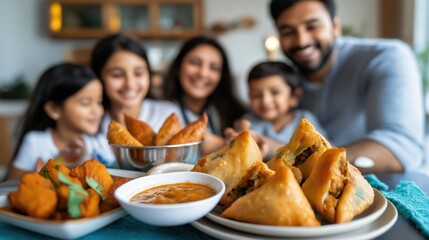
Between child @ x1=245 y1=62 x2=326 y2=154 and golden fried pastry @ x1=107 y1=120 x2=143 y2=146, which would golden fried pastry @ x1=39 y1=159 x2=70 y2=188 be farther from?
child @ x1=245 y1=62 x2=326 y2=154

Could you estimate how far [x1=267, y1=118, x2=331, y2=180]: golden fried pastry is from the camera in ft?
2.38

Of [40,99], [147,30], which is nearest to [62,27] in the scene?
[147,30]

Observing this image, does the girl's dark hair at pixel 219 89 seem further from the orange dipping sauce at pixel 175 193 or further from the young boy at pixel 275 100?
the orange dipping sauce at pixel 175 193

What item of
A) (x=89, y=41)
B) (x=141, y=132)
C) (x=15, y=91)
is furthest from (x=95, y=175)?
(x=89, y=41)

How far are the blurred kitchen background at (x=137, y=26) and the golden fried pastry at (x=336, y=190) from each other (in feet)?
13.5

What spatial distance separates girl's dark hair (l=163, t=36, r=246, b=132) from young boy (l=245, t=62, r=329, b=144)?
0.56 feet

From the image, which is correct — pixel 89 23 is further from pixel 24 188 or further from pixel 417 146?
pixel 24 188

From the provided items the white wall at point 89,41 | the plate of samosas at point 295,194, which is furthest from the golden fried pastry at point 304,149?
the white wall at point 89,41

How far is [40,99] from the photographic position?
191cm

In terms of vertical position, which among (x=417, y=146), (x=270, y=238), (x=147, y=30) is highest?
(x=147, y=30)

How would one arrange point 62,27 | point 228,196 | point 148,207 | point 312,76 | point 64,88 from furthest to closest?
point 62,27
point 312,76
point 64,88
point 228,196
point 148,207

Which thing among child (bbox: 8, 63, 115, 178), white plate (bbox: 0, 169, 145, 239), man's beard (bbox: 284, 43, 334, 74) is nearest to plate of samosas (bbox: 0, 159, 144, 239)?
white plate (bbox: 0, 169, 145, 239)

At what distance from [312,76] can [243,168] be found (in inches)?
60.4

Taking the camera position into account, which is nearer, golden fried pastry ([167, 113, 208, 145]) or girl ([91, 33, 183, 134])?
golden fried pastry ([167, 113, 208, 145])
